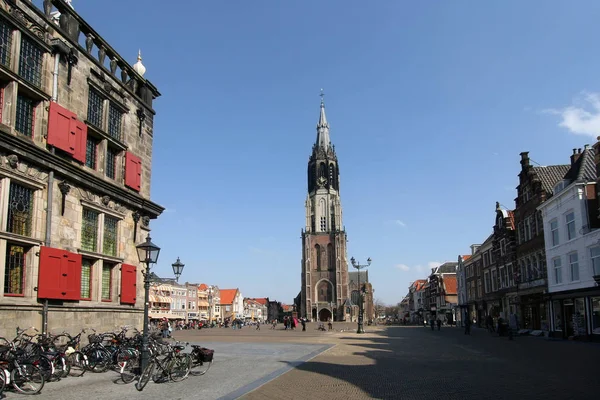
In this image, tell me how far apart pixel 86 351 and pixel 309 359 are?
26.9ft

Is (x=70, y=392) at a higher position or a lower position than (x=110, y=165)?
lower

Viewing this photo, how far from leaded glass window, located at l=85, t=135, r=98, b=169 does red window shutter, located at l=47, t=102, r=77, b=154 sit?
1.76 meters

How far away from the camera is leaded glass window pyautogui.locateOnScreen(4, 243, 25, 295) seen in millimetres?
13734

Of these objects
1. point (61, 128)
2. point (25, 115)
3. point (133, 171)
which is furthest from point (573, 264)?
point (25, 115)

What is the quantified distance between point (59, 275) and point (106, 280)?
361 cm

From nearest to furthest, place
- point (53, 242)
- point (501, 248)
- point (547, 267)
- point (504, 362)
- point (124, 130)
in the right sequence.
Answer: point (53, 242) → point (504, 362) → point (124, 130) → point (547, 267) → point (501, 248)

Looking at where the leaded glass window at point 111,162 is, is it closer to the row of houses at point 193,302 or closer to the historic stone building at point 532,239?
the historic stone building at point 532,239

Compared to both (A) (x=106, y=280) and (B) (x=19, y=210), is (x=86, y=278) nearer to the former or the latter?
(A) (x=106, y=280)

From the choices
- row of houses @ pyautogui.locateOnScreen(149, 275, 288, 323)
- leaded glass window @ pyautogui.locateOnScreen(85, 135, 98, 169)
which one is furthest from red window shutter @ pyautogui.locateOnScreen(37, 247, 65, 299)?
row of houses @ pyautogui.locateOnScreen(149, 275, 288, 323)

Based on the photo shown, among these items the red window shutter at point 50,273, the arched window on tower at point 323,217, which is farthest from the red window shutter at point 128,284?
the arched window on tower at point 323,217

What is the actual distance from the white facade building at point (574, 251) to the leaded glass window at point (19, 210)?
27.7 metres

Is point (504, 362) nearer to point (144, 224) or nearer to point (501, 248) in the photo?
point (144, 224)

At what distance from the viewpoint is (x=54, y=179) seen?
15.2 m

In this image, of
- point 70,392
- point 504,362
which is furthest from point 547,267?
point 70,392
